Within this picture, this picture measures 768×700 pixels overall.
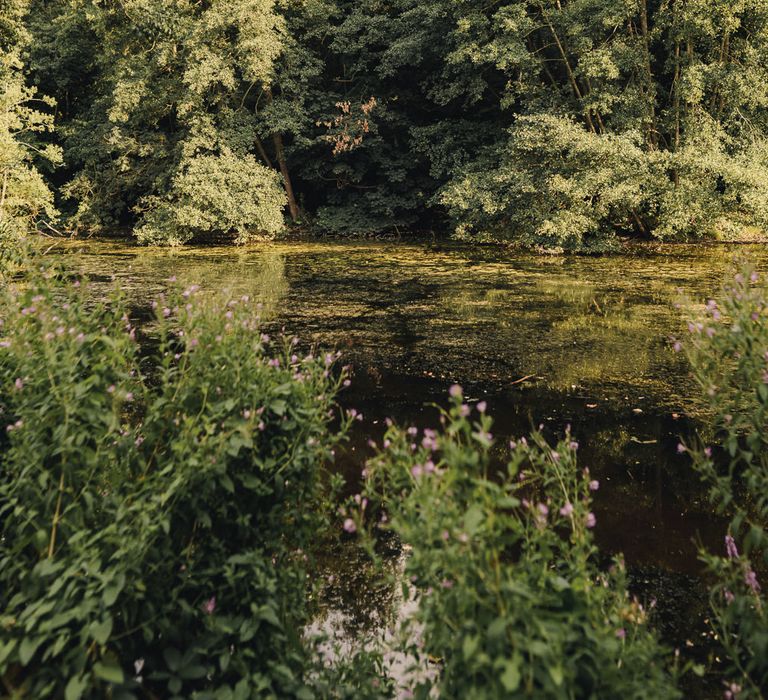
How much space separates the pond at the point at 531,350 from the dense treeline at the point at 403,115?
1715 millimetres

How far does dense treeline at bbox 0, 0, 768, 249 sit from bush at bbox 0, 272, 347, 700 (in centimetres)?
1358

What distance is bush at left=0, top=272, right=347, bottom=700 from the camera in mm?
1884

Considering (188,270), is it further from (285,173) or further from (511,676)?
(511,676)

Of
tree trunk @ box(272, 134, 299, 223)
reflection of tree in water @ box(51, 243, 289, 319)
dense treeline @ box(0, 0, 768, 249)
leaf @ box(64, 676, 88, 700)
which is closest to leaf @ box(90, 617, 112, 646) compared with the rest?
leaf @ box(64, 676, 88, 700)

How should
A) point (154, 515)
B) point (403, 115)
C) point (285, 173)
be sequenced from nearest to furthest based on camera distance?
point (154, 515)
point (403, 115)
point (285, 173)

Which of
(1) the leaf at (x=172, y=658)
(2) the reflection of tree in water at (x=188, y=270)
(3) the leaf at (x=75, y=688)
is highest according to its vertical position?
(3) the leaf at (x=75, y=688)

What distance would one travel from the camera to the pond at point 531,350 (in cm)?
384

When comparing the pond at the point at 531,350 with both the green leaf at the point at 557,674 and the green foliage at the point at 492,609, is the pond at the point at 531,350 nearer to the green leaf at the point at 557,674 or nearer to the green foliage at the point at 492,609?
the green foliage at the point at 492,609

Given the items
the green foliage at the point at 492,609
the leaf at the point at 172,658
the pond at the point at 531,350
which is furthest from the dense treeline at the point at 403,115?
the leaf at the point at 172,658

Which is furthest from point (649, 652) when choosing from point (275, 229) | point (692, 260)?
point (275, 229)

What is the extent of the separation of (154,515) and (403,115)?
21364 millimetres

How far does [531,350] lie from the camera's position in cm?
784

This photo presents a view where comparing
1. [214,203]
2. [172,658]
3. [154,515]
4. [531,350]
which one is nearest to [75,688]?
[172,658]

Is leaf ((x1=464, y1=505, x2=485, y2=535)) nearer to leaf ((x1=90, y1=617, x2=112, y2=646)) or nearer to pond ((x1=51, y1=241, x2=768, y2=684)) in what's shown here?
leaf ((x1=90, y1=617, x2=112, y2=646))
